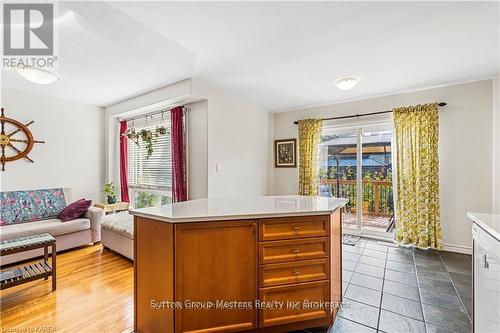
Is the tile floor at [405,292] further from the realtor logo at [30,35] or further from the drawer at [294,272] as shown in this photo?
the realtor logo at [30,35]

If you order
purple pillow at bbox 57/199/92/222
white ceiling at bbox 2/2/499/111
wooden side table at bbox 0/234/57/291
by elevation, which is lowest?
wooden side table at bbox 0/234/57/291

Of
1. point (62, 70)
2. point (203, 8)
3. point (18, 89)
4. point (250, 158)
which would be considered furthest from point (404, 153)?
point (18, 89)

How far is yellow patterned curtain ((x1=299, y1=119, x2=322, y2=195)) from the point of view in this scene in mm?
4406

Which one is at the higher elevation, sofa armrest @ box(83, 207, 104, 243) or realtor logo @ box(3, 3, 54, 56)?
realtor logo @ box(3, 3, 54, 56)

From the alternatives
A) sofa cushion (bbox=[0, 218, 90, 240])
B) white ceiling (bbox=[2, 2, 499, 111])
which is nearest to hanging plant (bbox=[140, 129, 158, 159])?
white ceiling (bbox=[2, 2, 499, 111])

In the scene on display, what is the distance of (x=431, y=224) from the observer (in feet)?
11.0

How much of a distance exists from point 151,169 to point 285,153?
2.65 metres

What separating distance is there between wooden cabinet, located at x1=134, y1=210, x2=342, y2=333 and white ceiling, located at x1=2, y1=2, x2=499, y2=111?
62.1 inches

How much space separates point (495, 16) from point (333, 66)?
4.33ft

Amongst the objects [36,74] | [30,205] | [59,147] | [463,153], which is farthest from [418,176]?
[59,147]

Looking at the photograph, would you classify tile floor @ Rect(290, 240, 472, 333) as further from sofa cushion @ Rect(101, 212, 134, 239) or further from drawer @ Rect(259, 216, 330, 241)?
sofa cushion @ Rect(101, 212, 134, 239)

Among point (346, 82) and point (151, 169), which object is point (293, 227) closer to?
point (346, 82)

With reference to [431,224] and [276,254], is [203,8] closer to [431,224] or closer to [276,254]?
[276,254]

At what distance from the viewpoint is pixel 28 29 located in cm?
206
